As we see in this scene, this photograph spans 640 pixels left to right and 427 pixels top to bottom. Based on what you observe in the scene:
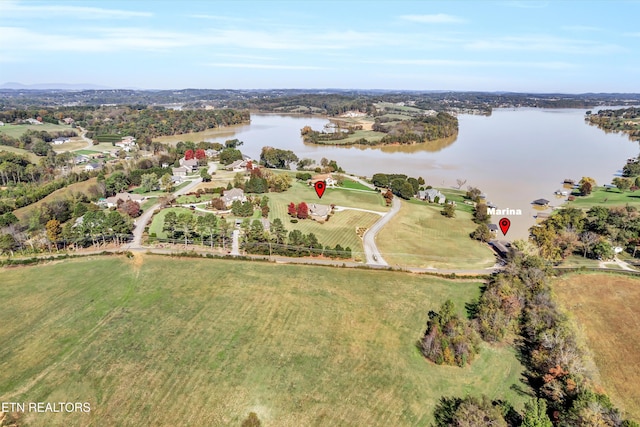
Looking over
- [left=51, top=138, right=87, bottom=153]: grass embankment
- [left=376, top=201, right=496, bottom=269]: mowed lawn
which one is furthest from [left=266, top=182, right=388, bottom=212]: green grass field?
[left=51, top=138, right=87, bottom=153]: grass embankment

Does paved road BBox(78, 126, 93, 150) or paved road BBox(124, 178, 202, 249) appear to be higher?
paved road BBox(78, 126, 93, 150)

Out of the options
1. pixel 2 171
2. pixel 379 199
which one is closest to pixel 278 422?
pixel 379 199

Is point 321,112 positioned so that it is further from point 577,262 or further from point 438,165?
point 577,262

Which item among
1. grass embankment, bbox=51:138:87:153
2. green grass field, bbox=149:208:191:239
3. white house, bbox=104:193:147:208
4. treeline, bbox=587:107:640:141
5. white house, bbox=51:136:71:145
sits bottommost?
green grass field, bbox=149:208:191:239

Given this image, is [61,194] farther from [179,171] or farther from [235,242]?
[235,242]

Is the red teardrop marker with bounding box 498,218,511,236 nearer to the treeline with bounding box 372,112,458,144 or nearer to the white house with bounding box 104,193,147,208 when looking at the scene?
the white house with bounding box 104,193,147,208

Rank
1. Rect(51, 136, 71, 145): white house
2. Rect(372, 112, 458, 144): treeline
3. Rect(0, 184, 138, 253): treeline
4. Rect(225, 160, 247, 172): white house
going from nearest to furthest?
Rect(0, 184, 138, 253): treeline, Rect(225, 160, 247, 172): white house, Rect(51, 136, 71, 145): white house, Rect(372, 112, 458, 144): treeline
